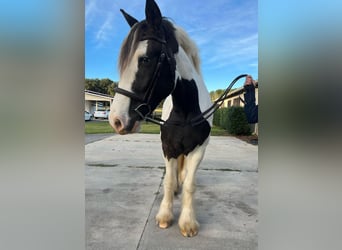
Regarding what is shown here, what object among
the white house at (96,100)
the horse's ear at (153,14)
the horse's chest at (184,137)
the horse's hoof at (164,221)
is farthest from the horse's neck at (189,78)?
the horse's hoof at (164,221)

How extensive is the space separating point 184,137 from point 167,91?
48 centimetres

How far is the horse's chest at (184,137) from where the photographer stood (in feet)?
6.09

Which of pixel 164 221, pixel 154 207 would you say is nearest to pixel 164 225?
pixel 164 221

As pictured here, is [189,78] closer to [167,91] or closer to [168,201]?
[167,91]

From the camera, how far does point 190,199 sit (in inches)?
80.3

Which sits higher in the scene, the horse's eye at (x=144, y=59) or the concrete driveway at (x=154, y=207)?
the horse's eye at (x=144, y=59)

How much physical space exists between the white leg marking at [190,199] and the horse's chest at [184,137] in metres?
0.07

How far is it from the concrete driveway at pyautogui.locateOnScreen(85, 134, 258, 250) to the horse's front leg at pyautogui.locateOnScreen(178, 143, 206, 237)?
0.07 meters

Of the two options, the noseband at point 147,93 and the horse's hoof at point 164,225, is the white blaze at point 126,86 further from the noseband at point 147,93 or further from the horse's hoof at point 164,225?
the horse's hoof at point 164,225

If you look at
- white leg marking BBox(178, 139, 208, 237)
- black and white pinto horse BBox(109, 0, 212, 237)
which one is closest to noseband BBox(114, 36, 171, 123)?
black and white pinto horse BBox(109, 0, 212, 237)
